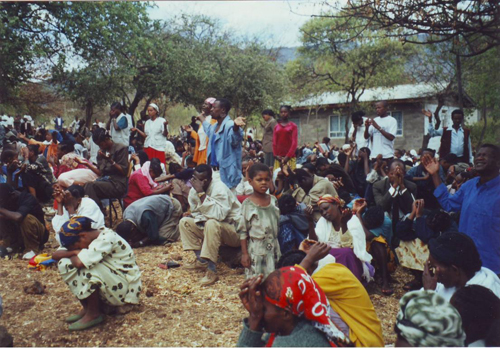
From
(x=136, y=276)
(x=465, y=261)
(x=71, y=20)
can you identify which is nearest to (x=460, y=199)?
(x=465, y=261)

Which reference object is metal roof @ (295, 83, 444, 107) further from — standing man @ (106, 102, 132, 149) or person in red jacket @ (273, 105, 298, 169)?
standing man @ (106, 102, 132, 149)

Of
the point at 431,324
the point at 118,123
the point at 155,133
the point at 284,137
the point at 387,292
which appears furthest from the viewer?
the point at 155,133

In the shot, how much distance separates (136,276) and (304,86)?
23135mm

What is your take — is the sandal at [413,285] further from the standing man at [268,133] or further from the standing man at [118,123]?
the standing man at [118,123]

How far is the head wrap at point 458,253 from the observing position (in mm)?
2771

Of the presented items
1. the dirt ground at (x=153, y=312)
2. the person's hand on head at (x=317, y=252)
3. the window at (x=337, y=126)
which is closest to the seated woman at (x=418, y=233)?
the dirt ground at (x=153, y=312)

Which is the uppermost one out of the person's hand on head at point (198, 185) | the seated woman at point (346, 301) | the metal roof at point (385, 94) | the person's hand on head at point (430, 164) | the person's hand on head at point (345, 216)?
the metal roof at point (385, 94)

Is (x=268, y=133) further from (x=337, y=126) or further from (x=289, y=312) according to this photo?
(x=337, y=126)

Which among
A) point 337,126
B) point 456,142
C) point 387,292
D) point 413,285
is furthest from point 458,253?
point 337,126

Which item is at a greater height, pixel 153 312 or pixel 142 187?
pixel 142 187

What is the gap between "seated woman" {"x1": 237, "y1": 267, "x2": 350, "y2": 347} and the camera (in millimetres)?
2293

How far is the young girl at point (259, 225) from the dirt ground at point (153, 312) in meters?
0.51

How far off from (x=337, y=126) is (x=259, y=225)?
25199mm

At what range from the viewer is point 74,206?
5195 mm
